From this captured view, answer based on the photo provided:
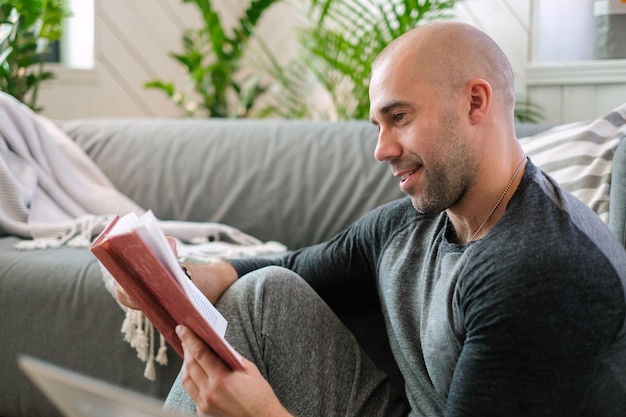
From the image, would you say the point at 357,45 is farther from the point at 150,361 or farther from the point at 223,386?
the point at 223,386

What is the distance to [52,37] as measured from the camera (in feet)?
8.65

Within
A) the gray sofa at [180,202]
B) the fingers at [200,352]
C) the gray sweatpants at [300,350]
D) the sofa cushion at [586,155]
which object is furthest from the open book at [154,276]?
the sofa cushion at [586,155]

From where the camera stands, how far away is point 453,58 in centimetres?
109

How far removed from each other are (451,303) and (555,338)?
18 centimetres

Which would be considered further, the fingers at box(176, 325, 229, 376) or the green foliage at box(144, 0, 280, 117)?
the green foliage at box(144, 0, 280, 117)

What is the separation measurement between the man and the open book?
1.3 inches

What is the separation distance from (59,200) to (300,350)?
3.97ft

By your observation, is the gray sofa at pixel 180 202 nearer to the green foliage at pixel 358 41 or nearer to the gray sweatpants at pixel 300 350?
the gray sweatpants at pixel 300 350

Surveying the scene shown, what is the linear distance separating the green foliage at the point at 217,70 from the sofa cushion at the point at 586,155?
1822mm

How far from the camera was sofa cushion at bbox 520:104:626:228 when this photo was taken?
1.41 m

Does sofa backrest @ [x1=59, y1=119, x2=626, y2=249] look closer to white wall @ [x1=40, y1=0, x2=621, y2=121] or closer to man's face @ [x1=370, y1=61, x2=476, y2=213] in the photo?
white wall @ [x1=40, y1=0, x2=621, y2=121]

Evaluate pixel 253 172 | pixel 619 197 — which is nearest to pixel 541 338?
pixel 619 197

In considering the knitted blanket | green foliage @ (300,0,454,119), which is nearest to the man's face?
the knitted blanket

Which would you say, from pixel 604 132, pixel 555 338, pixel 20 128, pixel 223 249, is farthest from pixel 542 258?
pixel 20 128
